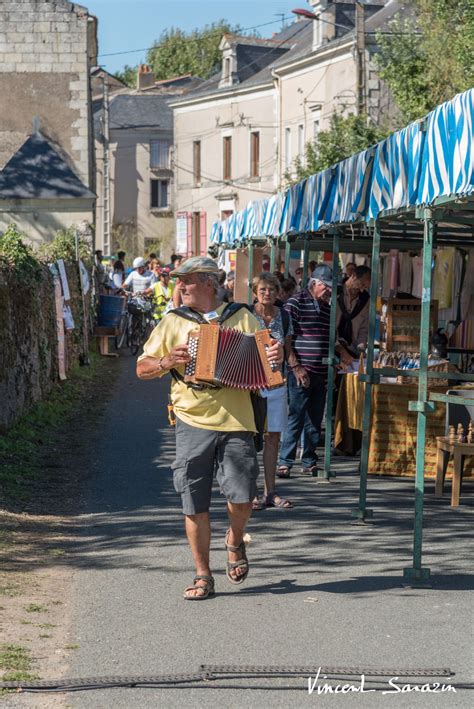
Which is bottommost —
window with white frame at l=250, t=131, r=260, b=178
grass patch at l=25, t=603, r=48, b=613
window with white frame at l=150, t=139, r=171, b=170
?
grass patch at l=25, t=603, r=48, b=613

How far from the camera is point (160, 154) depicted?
241 ft

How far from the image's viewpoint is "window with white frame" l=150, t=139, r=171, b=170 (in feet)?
240

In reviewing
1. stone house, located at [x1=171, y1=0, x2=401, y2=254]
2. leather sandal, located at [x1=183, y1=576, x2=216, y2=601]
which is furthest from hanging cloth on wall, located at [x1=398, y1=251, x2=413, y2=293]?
stone house, located at [x1=171, y1=0, x2=401, y2=254]

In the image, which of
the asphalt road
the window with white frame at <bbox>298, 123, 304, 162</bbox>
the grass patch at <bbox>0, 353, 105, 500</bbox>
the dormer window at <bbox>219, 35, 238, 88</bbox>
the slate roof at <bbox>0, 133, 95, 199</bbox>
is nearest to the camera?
the asphalt road

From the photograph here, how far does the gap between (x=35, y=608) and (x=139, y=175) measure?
217 ft

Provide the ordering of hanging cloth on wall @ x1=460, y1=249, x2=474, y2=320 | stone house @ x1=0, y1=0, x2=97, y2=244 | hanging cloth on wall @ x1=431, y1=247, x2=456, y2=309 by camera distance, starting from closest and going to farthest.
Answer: hanging cloth on wall @ x1=460, y1=249, x2=474, y2=320 → hanging cloth on wall @ x1=431, y1=247, x2=456, y2=309 → stone house @ x1=0, y1=0, x2=97, y2=244

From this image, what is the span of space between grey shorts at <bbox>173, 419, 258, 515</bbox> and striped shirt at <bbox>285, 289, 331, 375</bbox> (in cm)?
465

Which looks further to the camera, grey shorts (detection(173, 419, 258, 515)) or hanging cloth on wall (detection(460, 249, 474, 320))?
hanging cloth on wall (detection(460, 249, 474, 320))

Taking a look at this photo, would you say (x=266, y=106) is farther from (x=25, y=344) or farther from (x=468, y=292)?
(x=25, y=344)

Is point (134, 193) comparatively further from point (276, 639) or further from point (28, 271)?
point (276, 639)

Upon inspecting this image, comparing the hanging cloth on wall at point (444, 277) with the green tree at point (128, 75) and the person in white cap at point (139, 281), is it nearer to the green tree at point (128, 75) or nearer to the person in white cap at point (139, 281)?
the person in white cap at point (139, 281)

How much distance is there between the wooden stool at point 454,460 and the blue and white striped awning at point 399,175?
2083 mm

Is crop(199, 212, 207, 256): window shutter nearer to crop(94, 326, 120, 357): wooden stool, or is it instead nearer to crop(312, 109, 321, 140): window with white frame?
crop(312, 109, 321, 140): window with white frame
